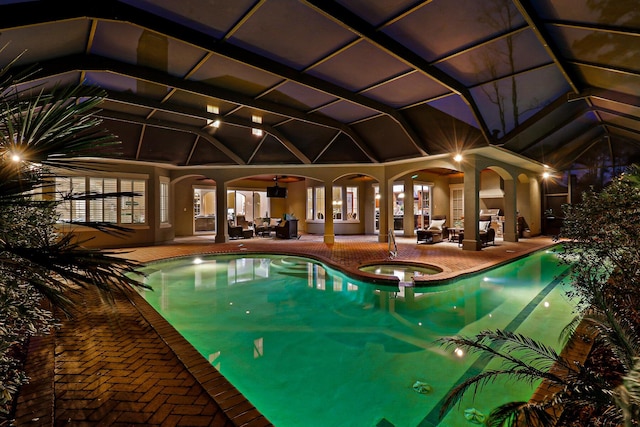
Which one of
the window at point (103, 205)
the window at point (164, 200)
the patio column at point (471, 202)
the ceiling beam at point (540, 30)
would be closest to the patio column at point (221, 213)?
the window at point (164, 200)

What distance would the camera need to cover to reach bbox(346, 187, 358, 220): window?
651 inches

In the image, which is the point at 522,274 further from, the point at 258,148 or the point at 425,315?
the point at 258,148

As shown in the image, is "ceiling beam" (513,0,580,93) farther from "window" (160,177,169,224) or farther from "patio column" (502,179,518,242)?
"window" (160,177,169,224)

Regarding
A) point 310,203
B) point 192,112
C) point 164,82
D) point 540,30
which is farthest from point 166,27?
point 310,203

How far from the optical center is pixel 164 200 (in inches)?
507

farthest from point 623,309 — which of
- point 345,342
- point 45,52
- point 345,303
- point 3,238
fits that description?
point 45,52

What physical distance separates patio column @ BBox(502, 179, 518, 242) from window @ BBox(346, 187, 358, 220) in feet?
22.7

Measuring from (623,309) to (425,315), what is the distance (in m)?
2.51

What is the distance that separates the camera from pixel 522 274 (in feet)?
25.9

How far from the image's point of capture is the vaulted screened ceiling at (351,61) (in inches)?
166

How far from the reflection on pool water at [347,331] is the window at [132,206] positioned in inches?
185

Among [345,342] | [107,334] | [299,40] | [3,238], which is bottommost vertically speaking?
[345,342]

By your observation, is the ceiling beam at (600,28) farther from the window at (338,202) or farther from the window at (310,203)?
the window at (310,203)

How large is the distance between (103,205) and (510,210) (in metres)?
15.7
